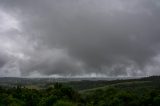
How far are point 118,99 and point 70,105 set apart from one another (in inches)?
1455

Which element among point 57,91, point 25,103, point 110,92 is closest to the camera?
point 25,103

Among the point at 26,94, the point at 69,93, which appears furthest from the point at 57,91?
the point at 26,94

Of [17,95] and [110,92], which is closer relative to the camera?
[17,95]

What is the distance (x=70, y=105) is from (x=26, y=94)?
52.3 m

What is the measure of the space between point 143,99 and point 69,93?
44.5 m

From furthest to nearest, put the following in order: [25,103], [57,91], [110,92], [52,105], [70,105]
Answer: [110,92]
[57,91]
[25,103]
[52,105]
[70,105]

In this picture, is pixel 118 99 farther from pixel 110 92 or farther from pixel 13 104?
pixel 13 104

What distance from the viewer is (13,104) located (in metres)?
137

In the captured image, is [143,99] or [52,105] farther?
[143,99]

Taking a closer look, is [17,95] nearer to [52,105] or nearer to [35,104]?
[35,104]

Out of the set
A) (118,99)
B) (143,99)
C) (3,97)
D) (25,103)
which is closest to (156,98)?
(143,99)

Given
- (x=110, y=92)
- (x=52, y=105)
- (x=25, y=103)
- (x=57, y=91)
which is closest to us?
(x=52, y=105)

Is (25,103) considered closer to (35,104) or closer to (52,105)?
(35,104)

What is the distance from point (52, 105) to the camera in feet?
473
